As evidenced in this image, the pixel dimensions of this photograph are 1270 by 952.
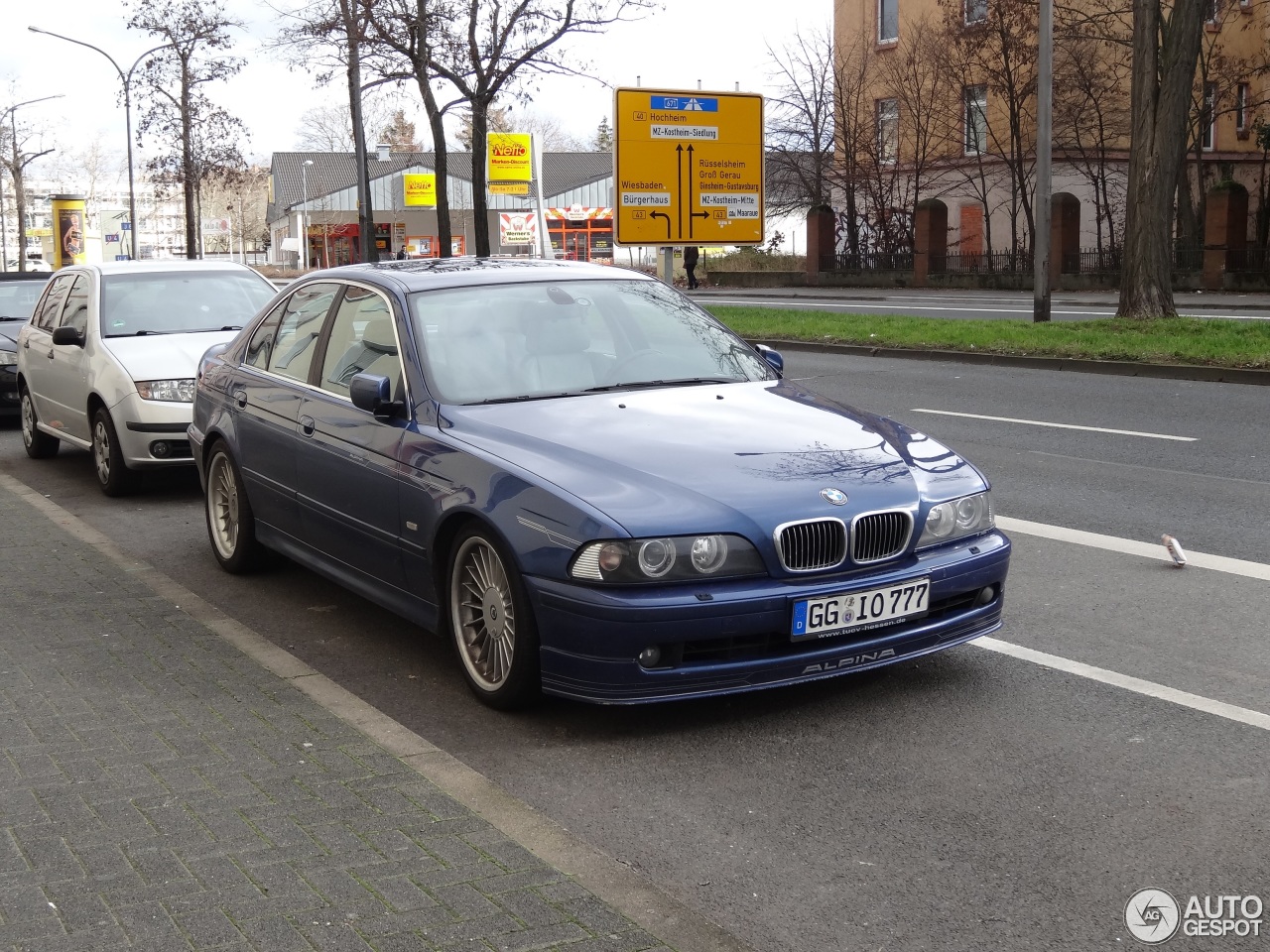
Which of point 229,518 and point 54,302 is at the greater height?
point 54,302

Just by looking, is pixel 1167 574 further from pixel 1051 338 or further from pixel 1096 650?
pixel 1051 338

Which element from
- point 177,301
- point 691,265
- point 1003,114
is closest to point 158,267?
point 177,301

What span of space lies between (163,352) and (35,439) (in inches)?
111

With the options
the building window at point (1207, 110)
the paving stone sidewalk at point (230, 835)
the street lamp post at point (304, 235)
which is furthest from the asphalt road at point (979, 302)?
the street lamp post at point (304, 235)

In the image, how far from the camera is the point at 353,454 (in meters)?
5.97

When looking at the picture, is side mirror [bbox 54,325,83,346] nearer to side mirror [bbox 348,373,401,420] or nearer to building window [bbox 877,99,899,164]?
side mirror [bbox 348,373,401,420]

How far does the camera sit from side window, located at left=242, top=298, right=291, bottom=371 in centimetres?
728

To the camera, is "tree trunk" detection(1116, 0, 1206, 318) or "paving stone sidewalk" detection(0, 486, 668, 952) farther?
"tree trunk" detection(1116, 0, 1206, 318)

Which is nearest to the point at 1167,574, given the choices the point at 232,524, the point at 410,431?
the point at 410,431

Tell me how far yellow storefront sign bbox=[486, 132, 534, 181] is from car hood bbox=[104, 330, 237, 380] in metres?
77.4

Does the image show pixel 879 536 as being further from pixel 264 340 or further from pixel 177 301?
pixel 177 301

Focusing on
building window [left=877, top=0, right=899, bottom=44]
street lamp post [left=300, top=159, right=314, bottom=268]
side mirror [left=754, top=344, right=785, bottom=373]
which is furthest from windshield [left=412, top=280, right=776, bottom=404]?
street lamp post [left=300, top=159, right=314, bottom=268]

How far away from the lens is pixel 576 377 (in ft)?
19.7

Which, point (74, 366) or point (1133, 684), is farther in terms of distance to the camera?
point (74, 366)
